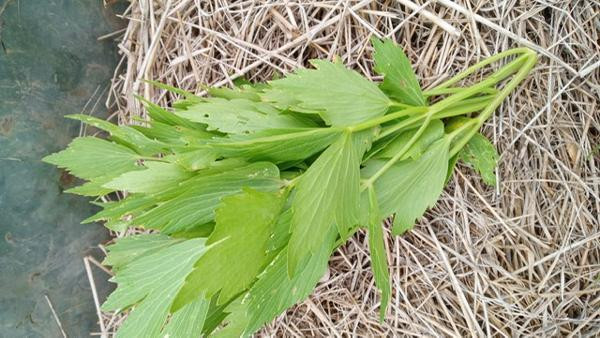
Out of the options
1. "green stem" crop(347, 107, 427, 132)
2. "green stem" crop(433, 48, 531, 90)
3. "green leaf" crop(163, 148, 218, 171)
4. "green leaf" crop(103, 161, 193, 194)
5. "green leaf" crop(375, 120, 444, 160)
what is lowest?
"green leaf" crop(103, 161, 193, 194)

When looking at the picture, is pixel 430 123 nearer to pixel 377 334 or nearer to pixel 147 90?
pixel 377 334

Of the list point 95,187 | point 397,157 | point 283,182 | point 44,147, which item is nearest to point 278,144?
point 283,182

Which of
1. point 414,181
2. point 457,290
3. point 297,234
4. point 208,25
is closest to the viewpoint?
point 297,234

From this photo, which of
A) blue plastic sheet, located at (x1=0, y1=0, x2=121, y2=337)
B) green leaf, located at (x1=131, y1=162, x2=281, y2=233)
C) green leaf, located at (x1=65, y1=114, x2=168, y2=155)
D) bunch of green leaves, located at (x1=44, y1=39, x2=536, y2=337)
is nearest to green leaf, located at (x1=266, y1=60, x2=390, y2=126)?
bunch of green leaves, located at (x1=44, y1=39, x2=536, y2=337)

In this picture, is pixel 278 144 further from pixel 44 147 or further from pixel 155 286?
pixel 44 147

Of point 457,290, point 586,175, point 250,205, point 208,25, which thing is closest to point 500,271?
point 457,290

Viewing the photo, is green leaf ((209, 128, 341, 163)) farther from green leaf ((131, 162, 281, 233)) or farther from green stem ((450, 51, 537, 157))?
green stem ((450, 51, 537, 157))
